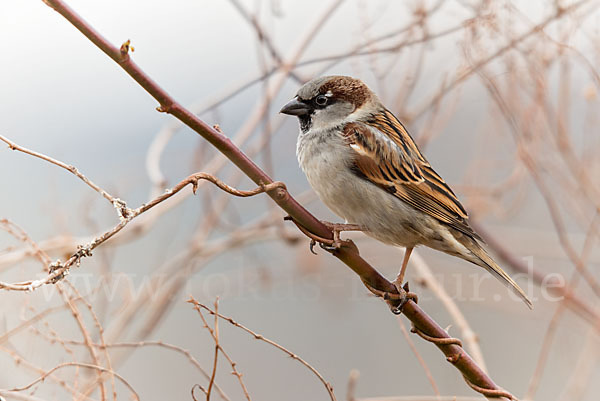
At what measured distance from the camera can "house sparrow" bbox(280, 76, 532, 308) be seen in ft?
8.77

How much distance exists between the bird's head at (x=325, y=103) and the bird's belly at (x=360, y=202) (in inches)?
7.2

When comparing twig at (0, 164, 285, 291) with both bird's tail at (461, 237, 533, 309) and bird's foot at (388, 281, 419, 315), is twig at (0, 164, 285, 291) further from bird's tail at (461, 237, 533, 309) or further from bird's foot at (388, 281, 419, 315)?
bird's tail at (461, 237, 533, 309)

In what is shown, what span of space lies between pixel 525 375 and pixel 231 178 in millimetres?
3894

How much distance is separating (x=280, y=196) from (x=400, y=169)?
3.69 feet

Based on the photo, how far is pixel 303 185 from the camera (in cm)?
417

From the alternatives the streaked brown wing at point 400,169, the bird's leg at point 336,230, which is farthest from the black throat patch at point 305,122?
the bird's leg at point 336,230

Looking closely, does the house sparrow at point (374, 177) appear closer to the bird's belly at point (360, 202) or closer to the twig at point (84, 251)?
the bird's belly at point (360, 202)

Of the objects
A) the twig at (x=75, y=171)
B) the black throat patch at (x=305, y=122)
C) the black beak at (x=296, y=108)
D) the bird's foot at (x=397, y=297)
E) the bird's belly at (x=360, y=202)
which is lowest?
the bird's foot at (x=397, y=297)

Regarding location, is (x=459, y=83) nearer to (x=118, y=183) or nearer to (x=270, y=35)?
(x=270, y=35)

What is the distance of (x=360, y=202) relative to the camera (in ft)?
8.77

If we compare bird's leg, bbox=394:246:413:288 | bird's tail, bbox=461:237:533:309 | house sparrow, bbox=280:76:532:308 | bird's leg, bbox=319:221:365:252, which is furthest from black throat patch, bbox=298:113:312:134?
bird's tail, bbox=461:237:533:309

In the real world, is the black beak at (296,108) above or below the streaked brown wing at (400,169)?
above

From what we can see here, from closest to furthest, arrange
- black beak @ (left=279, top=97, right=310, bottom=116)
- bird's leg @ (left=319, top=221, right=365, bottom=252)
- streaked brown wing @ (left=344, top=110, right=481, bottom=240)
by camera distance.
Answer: bird's leg @ (left=319, top=221, right=365, bottom=252)
streaked brown wing @ (left=344, top=110, right=481, bottom=240)
black beak @ (left=279, top=97, right=310, bottom=116)

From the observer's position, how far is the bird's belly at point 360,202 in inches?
105
